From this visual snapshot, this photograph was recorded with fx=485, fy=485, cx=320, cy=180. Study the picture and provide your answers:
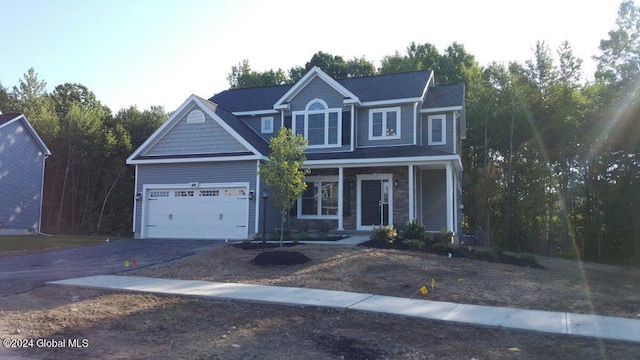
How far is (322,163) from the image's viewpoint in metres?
19.1

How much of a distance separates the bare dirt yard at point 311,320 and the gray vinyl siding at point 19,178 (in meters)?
17.5

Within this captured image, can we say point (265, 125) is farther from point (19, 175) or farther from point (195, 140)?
point (19, 175)

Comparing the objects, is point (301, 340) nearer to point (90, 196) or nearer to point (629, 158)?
point (629, 158)

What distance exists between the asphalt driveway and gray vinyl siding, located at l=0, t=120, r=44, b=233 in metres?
10.6

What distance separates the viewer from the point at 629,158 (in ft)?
76.0

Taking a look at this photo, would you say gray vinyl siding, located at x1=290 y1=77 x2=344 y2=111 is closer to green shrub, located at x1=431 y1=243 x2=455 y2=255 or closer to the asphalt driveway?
the asphalt driveway

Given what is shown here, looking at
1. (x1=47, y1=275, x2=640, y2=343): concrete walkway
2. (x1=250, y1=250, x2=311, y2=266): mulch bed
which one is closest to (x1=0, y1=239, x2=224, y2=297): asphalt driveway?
(x1=47, y1=275, x2=640, y2=343): concrete walkway

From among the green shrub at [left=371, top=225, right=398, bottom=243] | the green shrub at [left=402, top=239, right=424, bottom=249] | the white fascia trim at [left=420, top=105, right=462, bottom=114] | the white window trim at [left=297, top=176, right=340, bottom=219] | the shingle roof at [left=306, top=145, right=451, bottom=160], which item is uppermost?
the white fascia trim at [left=420, top=105, right=462, bottom=114]

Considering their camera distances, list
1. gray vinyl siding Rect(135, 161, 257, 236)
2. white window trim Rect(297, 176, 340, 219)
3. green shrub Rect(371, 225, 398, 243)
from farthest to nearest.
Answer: white window trim Rect(297, 176, 340, 219) < gray vinyl siding Rect(135, 161, 257, 236) < green shrub Rect(371, 225, 398, 243)

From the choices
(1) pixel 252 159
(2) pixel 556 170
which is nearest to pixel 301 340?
(1) pixel 252 159

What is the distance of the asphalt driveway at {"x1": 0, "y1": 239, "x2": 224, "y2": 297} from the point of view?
10.6 m

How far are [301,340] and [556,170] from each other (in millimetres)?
25044

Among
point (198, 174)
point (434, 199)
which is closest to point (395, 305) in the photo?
point (198, 174)

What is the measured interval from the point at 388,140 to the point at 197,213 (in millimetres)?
8470
